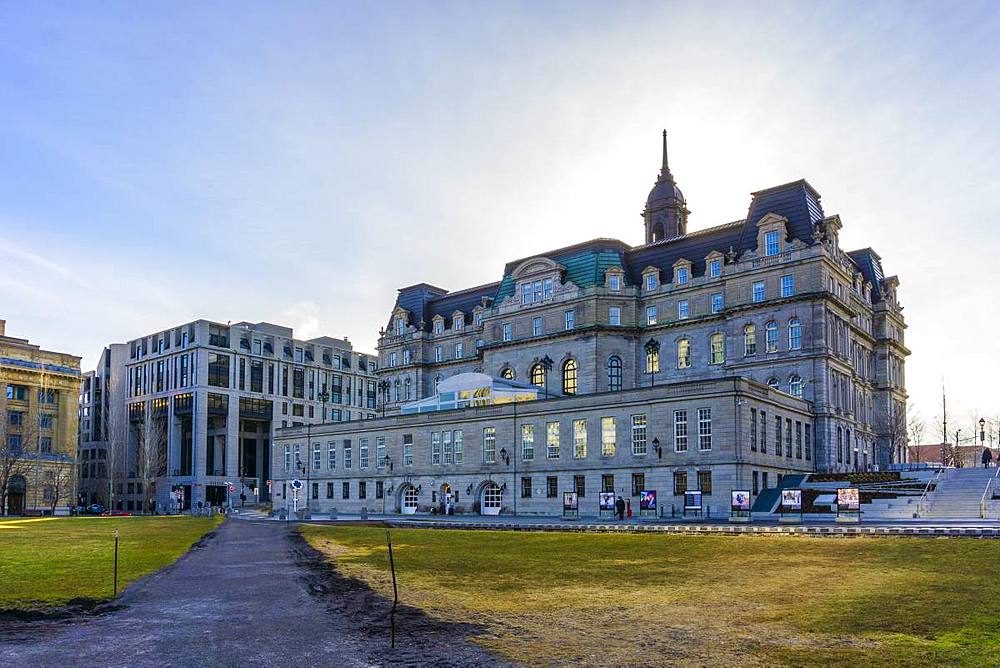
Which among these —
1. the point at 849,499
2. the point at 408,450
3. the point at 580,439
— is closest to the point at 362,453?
the point at 408,450

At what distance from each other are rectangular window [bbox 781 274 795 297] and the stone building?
Answer: 90.3m

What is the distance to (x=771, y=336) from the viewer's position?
7875 cm

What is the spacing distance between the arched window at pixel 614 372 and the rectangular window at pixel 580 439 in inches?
646

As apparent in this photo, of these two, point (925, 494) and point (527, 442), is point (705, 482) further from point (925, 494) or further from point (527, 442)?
point (527, 442)

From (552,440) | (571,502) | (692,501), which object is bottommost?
(571,502)

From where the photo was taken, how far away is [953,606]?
18.0 m

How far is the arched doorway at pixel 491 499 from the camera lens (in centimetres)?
7725

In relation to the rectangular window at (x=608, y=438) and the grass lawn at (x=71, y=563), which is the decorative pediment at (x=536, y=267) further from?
the grass lawn at (x=71, y=563)

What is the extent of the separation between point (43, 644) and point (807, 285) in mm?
70027

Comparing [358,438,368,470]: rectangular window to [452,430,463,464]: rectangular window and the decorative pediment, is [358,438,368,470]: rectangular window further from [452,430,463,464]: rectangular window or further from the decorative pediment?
the decorative pediment

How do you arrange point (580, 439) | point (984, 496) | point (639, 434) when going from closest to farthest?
point (984, 496) → point (639, 434) → point (580, 439)

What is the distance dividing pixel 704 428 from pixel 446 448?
27.6 m

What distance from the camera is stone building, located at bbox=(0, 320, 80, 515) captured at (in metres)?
117

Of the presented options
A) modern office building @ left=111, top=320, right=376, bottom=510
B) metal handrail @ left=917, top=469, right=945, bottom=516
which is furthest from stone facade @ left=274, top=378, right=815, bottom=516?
modern office building @ left=111, top=320, right=376, bottom=510
